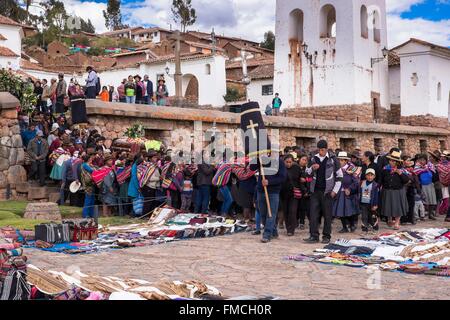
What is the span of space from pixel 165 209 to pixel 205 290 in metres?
7.32

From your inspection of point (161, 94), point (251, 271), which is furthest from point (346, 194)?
point (161, 94)

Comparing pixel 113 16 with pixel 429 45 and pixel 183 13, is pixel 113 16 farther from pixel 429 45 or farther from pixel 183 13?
pixel 429 45

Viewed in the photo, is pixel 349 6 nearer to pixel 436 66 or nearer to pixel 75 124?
pixel 436 66

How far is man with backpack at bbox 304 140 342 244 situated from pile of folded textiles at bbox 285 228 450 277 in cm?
62

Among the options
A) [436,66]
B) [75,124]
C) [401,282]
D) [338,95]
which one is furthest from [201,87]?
[401,282]

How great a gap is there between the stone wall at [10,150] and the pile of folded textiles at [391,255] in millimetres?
8378

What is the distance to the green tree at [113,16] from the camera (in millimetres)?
A: 96688

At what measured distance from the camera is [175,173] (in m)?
13.9

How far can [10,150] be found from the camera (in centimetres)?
1470

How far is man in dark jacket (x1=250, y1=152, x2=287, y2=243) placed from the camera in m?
10.8

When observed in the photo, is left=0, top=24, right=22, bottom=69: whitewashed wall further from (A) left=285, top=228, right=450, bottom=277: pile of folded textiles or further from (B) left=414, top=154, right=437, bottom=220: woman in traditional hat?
(A) left=285, top=228, right=450, bottom=277: pile of folded textiles

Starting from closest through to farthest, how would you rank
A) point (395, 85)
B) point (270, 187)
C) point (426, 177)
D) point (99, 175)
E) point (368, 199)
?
point (270, 187) < point (368, 199) < point (99, 175) < point (426, 177) < point (395, 85)

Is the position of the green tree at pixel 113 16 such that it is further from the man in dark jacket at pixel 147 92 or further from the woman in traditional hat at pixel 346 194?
the woman in traditional hat at pixel 346 194

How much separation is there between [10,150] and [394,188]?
905cm
